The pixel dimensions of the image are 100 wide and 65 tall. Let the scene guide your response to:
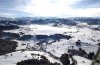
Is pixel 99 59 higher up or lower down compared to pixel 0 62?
higher up

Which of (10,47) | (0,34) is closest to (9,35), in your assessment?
(0,34)

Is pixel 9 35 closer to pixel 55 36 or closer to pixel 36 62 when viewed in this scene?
pixel 55 36

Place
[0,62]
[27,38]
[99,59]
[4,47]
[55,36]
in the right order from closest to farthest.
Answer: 1. [99,59]
2. [0,62]
3. [4,47]
4. [27,38]
5. [55,36]

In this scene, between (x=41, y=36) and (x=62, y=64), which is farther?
(x=41, y=36)

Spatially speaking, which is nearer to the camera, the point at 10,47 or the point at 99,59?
the point at 99,59

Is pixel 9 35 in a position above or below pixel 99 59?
below

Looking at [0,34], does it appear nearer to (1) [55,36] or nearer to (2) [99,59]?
(1) [55,36]

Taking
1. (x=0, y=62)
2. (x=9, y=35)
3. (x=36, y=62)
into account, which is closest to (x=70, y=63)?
(x=36, y=62)

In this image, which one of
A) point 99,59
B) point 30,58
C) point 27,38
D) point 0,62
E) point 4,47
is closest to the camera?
point 99,59

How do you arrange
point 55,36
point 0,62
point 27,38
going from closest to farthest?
point 0,62
point 27,38
point 55,36
